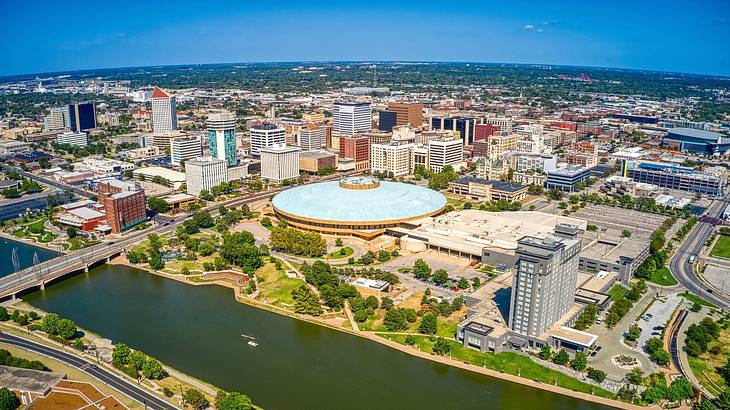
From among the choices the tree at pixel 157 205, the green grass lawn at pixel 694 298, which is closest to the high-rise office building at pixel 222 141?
the tree at pixel 157 205

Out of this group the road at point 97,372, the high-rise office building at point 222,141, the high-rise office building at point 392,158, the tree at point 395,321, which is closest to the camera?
the road at point 97,372

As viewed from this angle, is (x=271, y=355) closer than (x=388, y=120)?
Yes

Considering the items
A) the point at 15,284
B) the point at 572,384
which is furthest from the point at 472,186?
the point at 15,284

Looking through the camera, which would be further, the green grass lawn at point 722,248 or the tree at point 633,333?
the green grass lawn at point 722,248

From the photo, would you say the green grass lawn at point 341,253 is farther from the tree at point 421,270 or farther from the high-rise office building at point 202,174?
the high-rise office building at point 202,174

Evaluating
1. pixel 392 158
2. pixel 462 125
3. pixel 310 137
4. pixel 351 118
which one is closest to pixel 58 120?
pixel 310 137

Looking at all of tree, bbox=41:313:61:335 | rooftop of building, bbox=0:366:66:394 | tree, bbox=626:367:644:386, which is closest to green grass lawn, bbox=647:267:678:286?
tree, bbox=626:367:644:386

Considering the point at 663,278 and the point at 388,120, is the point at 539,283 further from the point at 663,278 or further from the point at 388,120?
the point at 388,120
